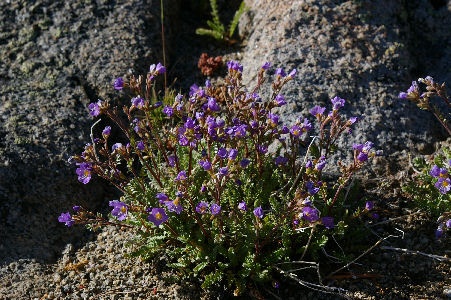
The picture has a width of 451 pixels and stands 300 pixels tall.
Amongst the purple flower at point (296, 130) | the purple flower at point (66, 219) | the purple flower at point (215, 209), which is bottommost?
the purple flower at point (215, 209)

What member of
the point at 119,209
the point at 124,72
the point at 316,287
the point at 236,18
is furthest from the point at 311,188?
the point at 236,18

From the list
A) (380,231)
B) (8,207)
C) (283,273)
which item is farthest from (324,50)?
(8,207)

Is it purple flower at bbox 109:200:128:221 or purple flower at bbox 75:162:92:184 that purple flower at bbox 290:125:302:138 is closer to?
purple flower at bbox 109:200:128:221

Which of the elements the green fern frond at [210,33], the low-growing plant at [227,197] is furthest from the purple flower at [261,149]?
the green fern frond at [210,33]

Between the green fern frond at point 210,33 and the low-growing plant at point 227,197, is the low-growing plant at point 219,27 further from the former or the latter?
the low-growing plant at point 227,197

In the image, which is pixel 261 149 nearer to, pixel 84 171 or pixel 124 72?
pixel 84 171

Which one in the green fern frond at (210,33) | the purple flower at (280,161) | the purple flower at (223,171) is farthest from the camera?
the green fern frond at (210,33)
